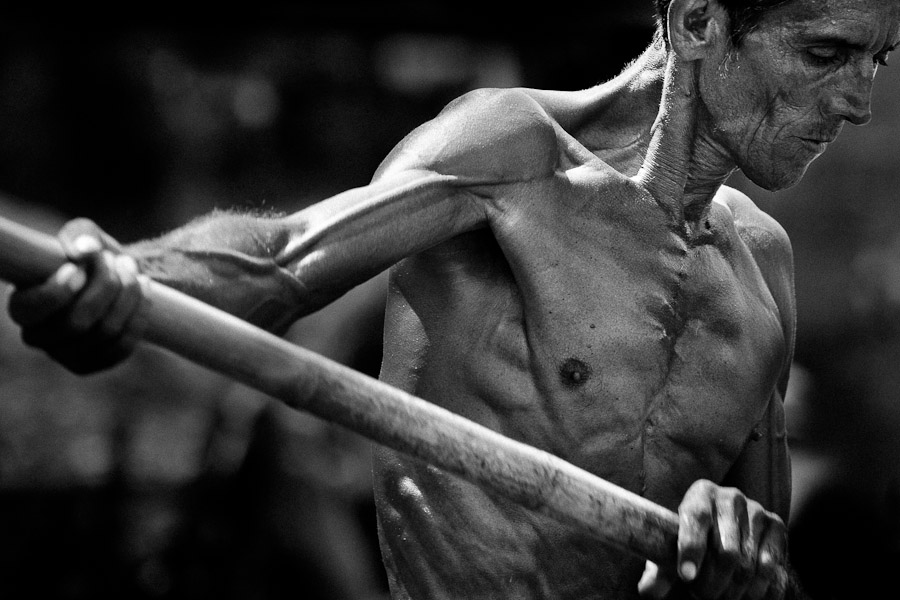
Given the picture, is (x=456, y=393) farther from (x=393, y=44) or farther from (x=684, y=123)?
(x=393, y=44)

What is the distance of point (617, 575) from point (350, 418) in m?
0.55

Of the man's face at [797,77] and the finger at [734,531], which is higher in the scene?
the man's face at [797,77]

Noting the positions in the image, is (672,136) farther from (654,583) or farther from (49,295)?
(49,295)

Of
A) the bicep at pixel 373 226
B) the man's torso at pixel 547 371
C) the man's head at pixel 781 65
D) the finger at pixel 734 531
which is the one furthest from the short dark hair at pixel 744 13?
the finger at pixel 734 531

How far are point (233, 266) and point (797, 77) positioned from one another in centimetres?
67

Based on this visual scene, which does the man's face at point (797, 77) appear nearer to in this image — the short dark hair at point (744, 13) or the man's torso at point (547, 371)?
the short dark hair at point (744, 13)

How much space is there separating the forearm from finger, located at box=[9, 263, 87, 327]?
18cm

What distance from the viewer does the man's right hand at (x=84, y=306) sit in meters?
1.03

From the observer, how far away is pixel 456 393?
1.53m

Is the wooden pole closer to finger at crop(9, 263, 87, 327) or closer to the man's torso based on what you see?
finger at crop(9, 263, 87, 327)

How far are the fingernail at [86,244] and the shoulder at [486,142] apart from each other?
48 cm

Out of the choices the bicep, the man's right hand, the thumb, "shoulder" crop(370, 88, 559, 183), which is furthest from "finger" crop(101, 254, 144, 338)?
the thumb

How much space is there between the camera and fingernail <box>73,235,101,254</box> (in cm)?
105

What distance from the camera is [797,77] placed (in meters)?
1.53
